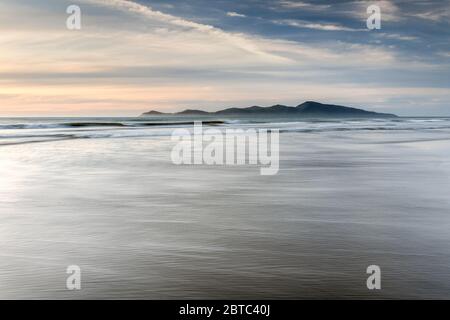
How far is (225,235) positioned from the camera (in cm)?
557

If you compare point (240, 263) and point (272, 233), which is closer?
point (240, 263)

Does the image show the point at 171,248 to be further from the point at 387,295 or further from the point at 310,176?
the point at 310,176

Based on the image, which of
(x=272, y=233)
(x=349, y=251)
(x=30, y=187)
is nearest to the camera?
(x=349, y=251)

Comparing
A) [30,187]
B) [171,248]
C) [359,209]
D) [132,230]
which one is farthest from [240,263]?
[30,187]

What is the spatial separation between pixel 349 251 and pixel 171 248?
160 cm

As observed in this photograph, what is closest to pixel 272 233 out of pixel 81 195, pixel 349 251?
pixel 349 251

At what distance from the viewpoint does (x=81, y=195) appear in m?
8.08

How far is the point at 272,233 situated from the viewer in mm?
5637

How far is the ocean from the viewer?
13.4ft

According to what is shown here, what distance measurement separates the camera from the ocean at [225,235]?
410 centimetres

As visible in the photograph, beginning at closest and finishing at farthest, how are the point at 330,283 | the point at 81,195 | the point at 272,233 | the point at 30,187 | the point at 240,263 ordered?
the point at 330,283 → the point at 240,263 → the point at 272,233 → the point at 81,195 → the point at 30,187

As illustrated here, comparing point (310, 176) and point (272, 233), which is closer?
point (272, 233)
